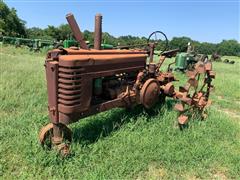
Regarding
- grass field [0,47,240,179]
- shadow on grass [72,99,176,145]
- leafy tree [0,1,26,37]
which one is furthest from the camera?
leafy tree [0,1,26,37]

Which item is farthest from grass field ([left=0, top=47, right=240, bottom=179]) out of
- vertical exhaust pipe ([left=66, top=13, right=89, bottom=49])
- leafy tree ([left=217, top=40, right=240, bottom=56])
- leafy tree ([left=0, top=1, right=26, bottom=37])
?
leafy tree ([left=217, top=40, right=240, bottom=56])

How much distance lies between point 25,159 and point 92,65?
137 cm

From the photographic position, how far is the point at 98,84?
4223mm

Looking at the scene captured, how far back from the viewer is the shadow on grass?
14.0 ft

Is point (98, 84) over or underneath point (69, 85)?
underneath

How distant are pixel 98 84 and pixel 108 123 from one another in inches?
34.9

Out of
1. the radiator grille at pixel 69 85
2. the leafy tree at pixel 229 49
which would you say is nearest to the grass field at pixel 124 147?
the radiator grille at pixel 69 85

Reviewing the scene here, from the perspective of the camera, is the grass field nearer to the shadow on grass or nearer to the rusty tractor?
the shadow on grass

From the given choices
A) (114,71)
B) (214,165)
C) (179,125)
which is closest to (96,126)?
(114,71)

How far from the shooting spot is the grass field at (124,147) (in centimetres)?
353

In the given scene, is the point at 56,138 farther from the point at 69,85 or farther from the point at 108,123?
the point at 108,123

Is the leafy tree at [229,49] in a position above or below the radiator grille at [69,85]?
below

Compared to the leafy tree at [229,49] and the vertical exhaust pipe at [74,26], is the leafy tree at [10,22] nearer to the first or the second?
the leafy tree at [229,49]

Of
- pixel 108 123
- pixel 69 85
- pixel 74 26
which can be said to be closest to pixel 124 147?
pixel 108 123
